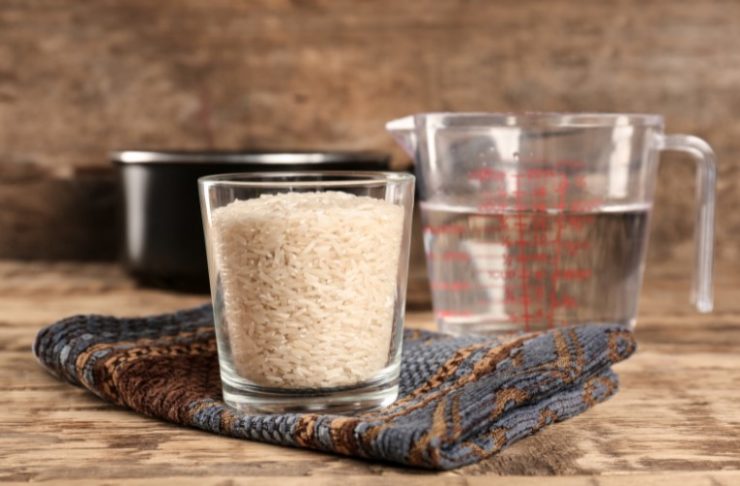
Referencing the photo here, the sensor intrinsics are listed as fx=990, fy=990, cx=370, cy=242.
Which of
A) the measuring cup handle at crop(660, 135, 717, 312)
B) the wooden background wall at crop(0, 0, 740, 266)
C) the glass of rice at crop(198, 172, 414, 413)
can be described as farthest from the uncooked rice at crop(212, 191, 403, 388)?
the wooden background wall at crop(0, 0, 740, 266)

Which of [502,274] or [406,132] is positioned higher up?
[406,132]

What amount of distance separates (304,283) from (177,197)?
0.50 m

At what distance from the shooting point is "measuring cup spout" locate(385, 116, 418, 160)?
0.84 meters

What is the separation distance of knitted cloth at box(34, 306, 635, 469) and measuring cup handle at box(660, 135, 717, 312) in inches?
7.3

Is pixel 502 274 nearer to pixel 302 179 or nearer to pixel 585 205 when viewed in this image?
pixel 585 205

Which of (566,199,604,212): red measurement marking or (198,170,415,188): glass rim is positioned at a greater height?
(198,170,415,188): glass rim

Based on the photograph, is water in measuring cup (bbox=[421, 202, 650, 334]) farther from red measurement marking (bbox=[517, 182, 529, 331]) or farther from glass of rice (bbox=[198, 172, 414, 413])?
glass of rice (bbox=[198, 172, 414, 413])

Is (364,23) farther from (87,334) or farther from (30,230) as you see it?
(87,334)

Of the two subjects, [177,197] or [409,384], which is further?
[177,197]

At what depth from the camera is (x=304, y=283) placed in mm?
569

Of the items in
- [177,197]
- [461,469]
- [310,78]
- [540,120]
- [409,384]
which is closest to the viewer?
[461,469]

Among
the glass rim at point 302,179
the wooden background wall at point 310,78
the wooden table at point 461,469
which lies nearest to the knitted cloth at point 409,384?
the wooden table at point 461,469

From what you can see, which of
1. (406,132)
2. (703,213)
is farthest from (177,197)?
(703,213)

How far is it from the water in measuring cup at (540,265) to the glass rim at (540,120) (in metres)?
0.07
